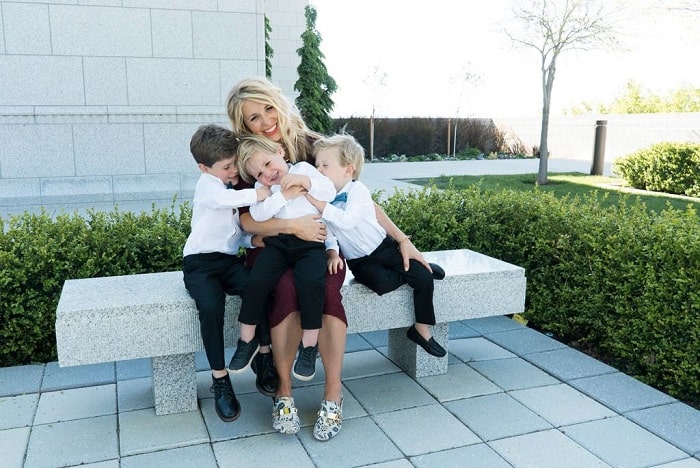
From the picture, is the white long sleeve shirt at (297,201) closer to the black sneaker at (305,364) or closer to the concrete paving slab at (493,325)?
the black sneaker at (305,364)

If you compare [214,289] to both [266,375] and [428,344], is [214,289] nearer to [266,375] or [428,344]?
[266,375]

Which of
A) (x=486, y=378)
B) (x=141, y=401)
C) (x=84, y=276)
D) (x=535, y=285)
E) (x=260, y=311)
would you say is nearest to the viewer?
(x=260, y=311)

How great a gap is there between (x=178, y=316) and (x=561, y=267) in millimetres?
2794

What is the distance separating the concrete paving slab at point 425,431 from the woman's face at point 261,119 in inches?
66.7

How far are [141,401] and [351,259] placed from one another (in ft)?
4.73

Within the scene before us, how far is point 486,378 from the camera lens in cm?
391

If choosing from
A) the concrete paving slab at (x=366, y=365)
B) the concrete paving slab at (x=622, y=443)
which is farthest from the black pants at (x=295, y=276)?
the concrete paving slab at (x=622, y=443)

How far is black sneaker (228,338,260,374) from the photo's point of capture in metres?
3.14

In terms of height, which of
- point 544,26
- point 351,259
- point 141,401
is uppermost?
point 544,26

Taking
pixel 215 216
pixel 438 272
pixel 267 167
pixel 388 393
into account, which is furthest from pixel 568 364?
pixel 215 216

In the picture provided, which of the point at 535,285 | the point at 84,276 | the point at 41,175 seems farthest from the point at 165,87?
the point at 535,285

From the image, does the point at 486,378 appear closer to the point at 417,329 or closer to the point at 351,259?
the point at 417,329

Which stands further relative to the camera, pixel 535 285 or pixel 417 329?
pixel 535 285

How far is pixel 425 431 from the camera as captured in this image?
127 inches
